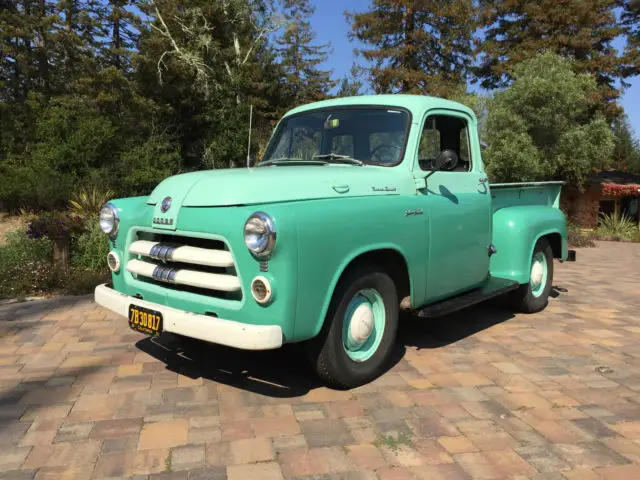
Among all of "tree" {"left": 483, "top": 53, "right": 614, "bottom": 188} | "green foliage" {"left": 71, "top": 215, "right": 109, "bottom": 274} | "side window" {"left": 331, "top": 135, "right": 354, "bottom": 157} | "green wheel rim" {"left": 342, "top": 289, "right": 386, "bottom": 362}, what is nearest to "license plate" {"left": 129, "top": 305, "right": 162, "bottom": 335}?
"green wheel rim" {"left": 342, "top": 289, "right": 386, "bottom": 362}

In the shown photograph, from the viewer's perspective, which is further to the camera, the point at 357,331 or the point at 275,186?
the point at 357,331

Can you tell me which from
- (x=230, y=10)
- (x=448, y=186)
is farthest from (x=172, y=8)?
(x=448, y=186)

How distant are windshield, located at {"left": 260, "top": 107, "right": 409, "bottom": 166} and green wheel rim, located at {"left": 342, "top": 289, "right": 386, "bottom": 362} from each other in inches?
42.8

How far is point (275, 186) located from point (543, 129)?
1776 cm

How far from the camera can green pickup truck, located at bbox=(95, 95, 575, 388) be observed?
2828 millimetres

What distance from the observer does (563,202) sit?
2194cm

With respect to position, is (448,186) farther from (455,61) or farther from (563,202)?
(455,61)

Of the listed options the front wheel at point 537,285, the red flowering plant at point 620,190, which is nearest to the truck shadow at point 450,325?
the front wheel at point 537,285

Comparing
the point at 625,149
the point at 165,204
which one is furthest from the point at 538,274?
the point at 625,149

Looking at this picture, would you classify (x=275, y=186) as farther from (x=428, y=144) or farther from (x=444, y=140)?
(x=444, y=140)

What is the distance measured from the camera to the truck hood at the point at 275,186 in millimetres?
2992

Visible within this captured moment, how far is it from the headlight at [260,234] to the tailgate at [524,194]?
2975 millimetres

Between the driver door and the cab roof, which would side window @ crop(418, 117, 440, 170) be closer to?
the driver door

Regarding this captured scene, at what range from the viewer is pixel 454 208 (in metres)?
4.12
